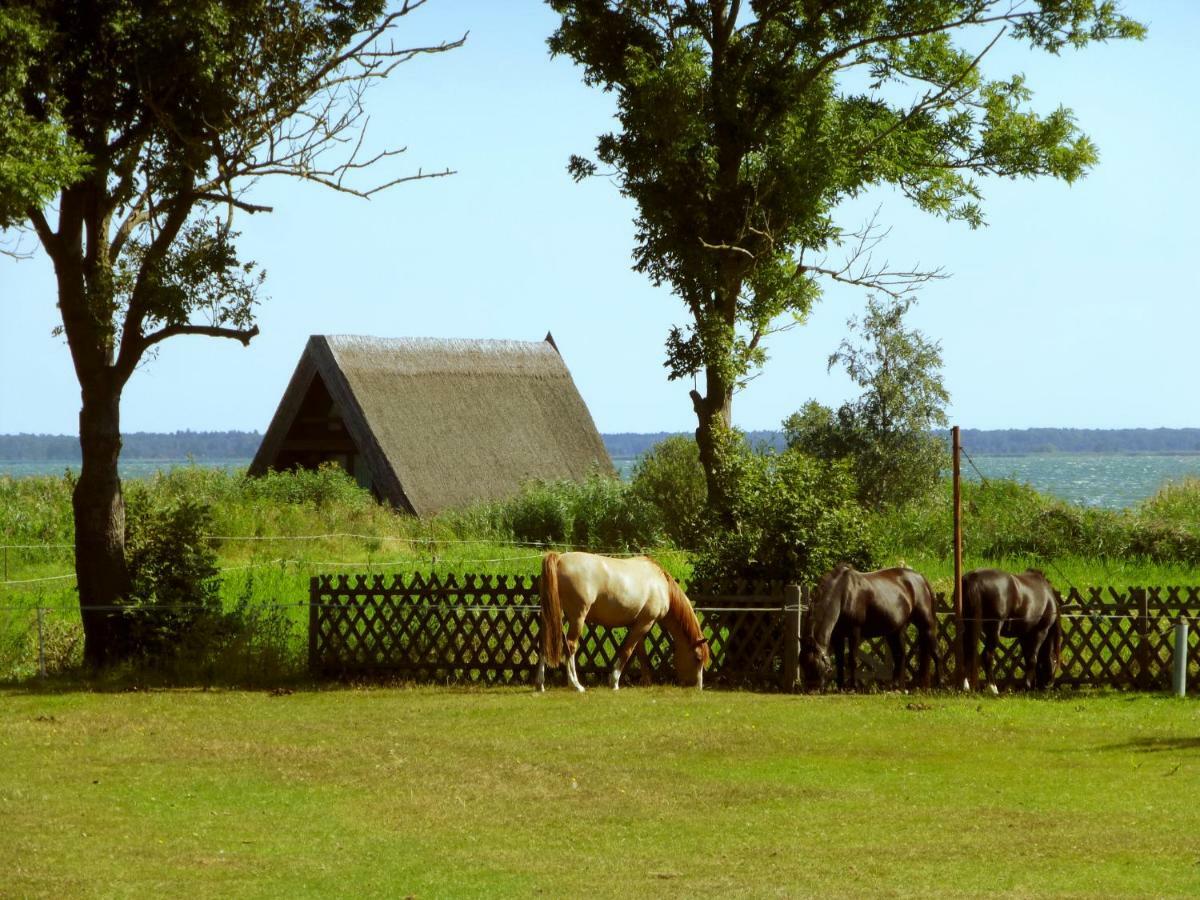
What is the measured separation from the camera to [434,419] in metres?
33.0

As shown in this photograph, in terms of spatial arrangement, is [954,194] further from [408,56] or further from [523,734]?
[523,734]

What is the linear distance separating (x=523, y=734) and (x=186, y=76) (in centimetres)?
854

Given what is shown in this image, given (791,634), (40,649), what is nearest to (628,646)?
(791,634)

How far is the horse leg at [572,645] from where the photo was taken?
653 inches

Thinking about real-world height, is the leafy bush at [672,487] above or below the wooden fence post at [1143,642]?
above

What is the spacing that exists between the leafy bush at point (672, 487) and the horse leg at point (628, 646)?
38.0ft

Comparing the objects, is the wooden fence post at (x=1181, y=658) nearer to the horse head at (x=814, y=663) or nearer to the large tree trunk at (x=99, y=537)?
the horse head at (x=814, y=663)

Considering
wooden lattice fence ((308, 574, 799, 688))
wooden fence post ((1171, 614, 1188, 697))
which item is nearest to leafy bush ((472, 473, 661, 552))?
wooden lattice fence ((308, 574, 799, 688))

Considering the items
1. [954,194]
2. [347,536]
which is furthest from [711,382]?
[347,536]

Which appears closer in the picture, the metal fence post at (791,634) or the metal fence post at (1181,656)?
the metal fence post at (1181,656)

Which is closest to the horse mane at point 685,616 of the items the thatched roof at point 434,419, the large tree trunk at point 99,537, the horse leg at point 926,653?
the horse leg at point 926,653

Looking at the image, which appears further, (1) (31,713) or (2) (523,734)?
(1) (31,713)

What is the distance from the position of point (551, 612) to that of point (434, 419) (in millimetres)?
17125

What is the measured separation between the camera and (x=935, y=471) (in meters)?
35.0
